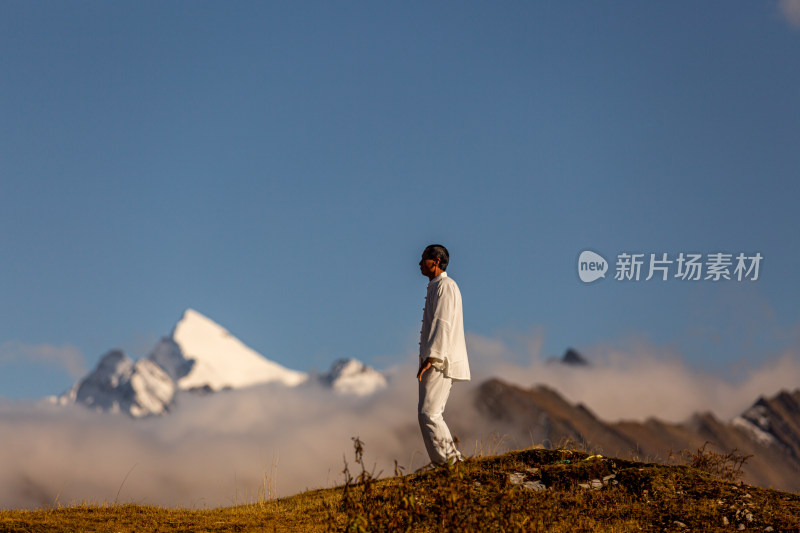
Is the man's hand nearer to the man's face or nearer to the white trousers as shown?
the white trousers

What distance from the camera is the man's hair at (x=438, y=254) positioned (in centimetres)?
1480

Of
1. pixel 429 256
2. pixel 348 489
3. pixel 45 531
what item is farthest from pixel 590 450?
pixel 45 531

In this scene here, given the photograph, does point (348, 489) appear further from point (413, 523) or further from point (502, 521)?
point (502, 521)

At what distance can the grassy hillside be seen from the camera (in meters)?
12.7

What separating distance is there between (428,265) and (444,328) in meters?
1.04

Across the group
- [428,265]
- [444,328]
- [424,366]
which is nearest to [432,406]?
[424,366]

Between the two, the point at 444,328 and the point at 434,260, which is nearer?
the point at 444,328

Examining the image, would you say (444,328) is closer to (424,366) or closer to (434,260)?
(424,366)

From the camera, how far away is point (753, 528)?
1294 cm

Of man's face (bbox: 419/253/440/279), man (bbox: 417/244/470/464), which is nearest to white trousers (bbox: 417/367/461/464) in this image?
man (bbox: 417/244/470/464)

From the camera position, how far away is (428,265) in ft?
48.6

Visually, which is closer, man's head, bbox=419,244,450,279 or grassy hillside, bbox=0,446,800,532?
grassy hillside, bbox=0,446,800,532

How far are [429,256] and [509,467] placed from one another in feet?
12.2

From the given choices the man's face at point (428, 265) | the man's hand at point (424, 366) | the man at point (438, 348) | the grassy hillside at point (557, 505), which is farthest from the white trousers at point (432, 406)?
the man's face at point (428, 265)
